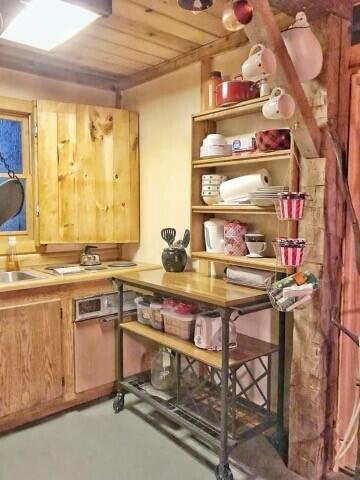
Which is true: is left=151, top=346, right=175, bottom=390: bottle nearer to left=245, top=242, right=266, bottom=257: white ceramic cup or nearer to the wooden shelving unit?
the wooden shelving unit

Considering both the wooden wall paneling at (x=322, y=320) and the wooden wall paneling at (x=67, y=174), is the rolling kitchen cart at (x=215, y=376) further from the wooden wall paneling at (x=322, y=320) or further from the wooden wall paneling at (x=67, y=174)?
the wooden wall paneling at (x=67, y=174)

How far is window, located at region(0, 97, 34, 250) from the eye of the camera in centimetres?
282

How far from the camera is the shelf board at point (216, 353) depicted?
2.01 m

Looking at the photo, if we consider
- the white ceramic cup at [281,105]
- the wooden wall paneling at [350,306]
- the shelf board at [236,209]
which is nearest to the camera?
the white ceramic cup at [281,105]

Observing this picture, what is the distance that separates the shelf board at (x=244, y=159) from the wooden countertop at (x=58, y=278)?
2.82ft

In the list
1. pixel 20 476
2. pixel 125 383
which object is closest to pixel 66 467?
pixel 20 476

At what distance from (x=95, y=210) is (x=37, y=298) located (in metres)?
0.85

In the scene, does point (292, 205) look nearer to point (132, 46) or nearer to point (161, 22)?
point (161, 22)

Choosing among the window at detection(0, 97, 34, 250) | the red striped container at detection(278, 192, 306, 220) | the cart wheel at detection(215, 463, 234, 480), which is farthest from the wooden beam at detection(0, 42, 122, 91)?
the cart wheel at detection(215, 463, 234, 480)

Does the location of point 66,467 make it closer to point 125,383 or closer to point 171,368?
point 125,383

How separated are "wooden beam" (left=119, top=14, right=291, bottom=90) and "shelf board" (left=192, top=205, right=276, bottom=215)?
939mm

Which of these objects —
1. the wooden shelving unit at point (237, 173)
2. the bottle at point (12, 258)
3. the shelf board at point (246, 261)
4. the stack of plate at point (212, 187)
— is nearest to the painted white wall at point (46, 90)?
the bottle at point (12, 258)

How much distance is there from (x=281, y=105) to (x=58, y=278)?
1589 mm

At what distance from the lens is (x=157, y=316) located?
251 cm
